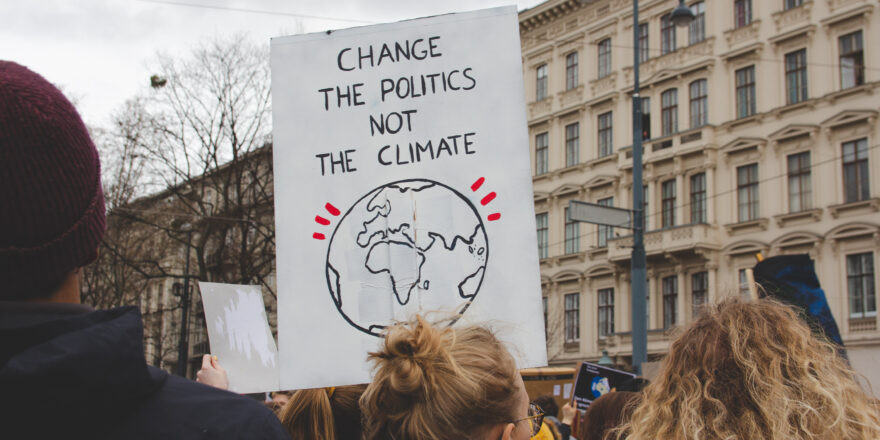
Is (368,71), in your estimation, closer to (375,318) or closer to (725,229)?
(375,318)

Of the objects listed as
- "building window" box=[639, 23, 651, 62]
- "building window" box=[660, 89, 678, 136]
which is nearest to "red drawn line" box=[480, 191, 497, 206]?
"building window" box=[660, 89, 678, 136]

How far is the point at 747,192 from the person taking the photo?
27.4 m

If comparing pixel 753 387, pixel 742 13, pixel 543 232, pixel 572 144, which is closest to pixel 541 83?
pixel 572 144

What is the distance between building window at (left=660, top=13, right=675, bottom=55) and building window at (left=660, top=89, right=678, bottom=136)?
1.49 metres

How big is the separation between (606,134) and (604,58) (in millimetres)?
2937

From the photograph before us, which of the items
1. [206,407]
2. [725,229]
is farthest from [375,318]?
[725,229]

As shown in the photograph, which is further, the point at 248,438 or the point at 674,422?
the point at 674,422

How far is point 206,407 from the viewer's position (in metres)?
1.23

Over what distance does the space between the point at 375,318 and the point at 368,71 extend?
944mm

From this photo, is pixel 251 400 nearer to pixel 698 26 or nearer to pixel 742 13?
pixel 742 13

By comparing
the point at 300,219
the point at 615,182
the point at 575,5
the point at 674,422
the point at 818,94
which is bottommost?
the point at 674,422

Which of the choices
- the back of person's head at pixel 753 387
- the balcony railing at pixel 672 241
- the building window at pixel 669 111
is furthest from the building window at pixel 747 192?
the back of person's head at pixel 753 387

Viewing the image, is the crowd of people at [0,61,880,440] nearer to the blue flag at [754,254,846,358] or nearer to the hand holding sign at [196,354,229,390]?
the hand holding sign at [196,354,229,390]

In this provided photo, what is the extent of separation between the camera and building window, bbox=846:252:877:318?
936 inches
